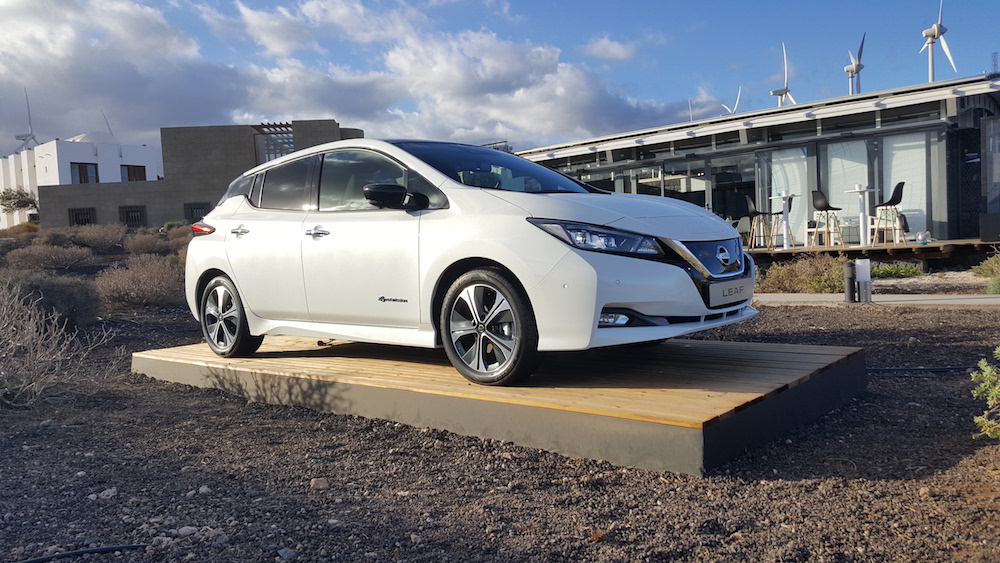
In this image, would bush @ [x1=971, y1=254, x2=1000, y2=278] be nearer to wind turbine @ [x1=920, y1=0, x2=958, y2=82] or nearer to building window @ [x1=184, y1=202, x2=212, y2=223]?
wind turbine @ [x1=920, y1=0, x2=958, y2=82]

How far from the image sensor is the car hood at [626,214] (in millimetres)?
3770

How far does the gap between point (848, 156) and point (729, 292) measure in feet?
53.2

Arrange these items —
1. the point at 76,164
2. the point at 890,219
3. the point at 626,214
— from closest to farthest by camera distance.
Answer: the point at 626,214
the point at 890,219
the point at 76,164

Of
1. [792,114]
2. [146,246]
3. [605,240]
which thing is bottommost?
[605,240]

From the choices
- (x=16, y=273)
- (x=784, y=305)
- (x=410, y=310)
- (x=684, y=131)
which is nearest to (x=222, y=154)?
(x=684, y=131)

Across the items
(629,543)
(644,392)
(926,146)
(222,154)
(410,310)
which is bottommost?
(629,543)

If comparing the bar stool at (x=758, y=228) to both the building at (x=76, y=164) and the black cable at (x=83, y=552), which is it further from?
the building at (x=76, y=164)

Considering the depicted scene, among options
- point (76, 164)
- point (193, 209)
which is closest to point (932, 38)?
point (193, 209)

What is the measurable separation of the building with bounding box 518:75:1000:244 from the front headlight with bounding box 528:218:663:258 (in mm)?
12940

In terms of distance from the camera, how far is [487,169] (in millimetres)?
4680

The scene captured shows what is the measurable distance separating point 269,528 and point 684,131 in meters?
19.1

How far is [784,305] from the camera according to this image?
9.57 metres

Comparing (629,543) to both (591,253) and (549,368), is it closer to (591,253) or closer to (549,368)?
(591,253)

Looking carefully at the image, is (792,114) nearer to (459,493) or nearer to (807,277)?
(807,277)
